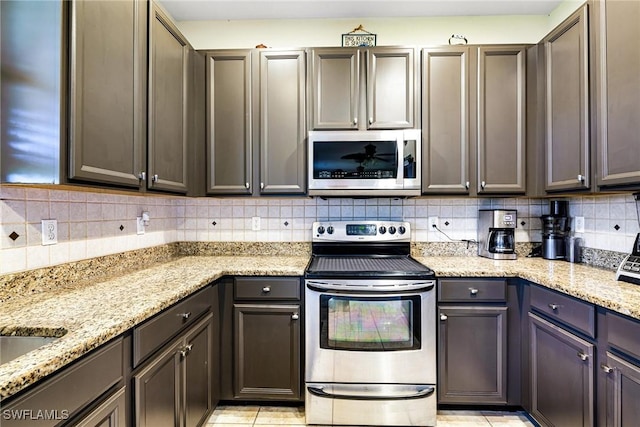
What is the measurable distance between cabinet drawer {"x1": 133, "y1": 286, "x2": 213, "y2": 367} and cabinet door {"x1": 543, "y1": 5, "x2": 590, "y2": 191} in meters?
2.19

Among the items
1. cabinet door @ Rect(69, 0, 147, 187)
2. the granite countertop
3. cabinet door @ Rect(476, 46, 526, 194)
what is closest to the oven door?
the granite countertop

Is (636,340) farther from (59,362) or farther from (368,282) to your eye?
(59,362)

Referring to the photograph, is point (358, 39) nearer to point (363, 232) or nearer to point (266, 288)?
point (363, 232)

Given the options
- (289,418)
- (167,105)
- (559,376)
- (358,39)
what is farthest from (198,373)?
(358,39)

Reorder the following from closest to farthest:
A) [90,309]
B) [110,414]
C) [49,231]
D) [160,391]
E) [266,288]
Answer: [110,414] < [90,309] < [160,391] < [49,231] < [266,288]

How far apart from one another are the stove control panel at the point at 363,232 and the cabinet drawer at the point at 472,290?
548mm

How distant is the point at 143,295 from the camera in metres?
1.33

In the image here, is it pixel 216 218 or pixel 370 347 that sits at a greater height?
pixel 216 218

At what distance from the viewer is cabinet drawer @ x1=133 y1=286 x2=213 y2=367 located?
1.13 m

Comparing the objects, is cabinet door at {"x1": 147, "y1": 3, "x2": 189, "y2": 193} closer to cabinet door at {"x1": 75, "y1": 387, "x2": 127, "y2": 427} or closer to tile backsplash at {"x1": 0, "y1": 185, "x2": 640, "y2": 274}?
tile backsplash at {"x1": 0, "y1": 185, "x2": 640, "y2": 274}

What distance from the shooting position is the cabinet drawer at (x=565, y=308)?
4.50 ft

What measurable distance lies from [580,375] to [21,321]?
2233 mm

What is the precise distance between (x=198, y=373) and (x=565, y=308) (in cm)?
188

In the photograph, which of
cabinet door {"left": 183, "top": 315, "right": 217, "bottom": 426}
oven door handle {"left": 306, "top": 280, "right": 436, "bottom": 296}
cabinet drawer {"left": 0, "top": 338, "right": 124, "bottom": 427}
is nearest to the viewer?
cabinet drawer {"left": 0, "top": 338, "right": 124, "bottom": 427}
